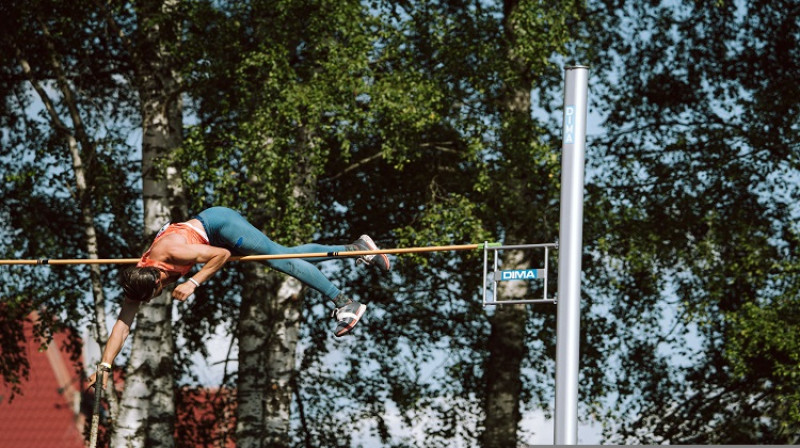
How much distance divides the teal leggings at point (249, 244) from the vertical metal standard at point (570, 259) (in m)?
2.43

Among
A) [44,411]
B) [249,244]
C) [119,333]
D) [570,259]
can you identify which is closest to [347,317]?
[249,244]

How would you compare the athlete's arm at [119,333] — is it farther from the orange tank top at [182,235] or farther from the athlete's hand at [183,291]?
the athlete's hand at [183,291]

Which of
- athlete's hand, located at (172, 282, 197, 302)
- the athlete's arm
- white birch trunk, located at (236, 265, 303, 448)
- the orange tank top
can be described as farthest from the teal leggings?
white birch trunk, located at (236, 265, 303, 448)

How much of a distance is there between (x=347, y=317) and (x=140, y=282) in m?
2.00

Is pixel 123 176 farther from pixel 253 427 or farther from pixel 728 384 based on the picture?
pixel 728 384

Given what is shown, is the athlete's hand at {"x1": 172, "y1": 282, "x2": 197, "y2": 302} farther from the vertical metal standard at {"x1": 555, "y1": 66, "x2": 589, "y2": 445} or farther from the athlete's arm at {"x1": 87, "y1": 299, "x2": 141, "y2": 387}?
the vertical metal standard at {"x1": 555, "y1": 66, "x2": 589, "y2": 445}

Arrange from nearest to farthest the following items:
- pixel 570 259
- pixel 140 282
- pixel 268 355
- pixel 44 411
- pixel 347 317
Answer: pixel 570 259 → pixel 140 282 → pixel 347 317 → pixel 268 355 → pixel 44 411

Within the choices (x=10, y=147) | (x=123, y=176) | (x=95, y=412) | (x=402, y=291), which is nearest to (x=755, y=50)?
(x=402, y=291)

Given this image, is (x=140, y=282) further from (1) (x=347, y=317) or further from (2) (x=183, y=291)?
(1) (x=347, y=317)

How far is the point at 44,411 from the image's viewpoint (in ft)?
128

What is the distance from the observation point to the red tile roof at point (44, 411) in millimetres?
37969

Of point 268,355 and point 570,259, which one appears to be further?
point 268,355

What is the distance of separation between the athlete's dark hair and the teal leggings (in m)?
0.76

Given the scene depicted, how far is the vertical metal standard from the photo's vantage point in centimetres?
1007
